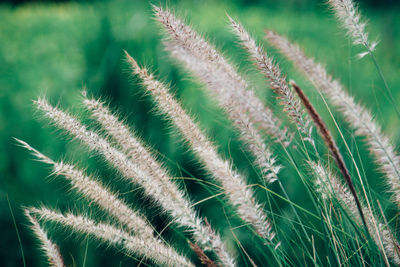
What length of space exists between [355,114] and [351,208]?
0.69 feet

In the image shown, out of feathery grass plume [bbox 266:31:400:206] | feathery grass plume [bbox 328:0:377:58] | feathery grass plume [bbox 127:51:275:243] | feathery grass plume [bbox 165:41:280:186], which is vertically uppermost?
feathery grass plume [bbox 328:0:377:58]

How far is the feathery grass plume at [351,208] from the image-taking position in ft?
1.83

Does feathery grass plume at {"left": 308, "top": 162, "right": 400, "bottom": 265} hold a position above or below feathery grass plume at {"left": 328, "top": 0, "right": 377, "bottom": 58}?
below

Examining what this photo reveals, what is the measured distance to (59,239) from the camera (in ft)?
2.88

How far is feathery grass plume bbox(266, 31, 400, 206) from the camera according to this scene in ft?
1.59

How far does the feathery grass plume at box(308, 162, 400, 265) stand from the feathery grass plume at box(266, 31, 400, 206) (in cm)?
6

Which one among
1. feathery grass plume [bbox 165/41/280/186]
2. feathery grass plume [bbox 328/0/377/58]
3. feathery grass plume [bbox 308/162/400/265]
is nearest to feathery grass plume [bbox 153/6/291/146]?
feathery grass plume [bbox 165/41/280/186]

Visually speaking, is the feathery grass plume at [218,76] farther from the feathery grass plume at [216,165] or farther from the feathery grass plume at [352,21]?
the feathery grass plume at [352,21]

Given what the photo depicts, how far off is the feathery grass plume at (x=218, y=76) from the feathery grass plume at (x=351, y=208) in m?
0.11

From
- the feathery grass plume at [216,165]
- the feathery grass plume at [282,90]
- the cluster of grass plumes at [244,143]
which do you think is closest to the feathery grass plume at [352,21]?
the cluster of grass plumes at [244,143]

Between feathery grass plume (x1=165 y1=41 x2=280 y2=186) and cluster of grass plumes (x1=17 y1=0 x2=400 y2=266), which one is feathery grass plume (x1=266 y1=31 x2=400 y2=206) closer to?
cluster of grass plumes (x1=17 y1=0 x2=400 y2=266)

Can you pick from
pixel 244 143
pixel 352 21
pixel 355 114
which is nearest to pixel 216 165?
pixel 244 143

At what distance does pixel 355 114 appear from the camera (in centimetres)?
49

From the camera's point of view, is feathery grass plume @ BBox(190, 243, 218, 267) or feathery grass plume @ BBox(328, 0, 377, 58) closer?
feathery grass plume @ BBox(190, 243, 218, 267)
